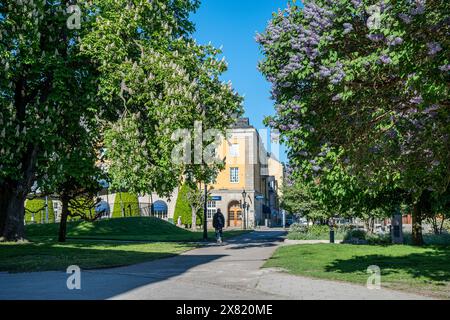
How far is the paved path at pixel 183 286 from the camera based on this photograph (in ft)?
29.2

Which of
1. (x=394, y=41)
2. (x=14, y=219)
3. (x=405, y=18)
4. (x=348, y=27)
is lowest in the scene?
(x=14, y=219)

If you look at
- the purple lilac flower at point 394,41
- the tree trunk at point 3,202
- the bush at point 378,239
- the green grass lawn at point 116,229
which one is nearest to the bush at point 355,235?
the bush at point 378,239

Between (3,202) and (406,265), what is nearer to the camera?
(406,265)

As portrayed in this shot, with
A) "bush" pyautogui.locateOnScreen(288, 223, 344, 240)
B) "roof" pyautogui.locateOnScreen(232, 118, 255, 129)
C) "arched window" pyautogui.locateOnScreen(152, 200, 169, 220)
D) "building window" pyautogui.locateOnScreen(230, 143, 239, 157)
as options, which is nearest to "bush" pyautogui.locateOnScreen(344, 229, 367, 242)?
"bush" pyautogui.locateOnScreen(288, 223, 344, 240)

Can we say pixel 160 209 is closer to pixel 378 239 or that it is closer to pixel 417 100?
pixel 378 239

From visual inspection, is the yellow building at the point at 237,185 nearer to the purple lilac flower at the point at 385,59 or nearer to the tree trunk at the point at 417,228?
the tree trunk at the point at 417,228

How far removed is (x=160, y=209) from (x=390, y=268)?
176ft

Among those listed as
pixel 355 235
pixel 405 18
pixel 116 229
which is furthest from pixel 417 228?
pixel 116 229

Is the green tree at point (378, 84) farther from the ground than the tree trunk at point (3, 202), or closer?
farther from the ground

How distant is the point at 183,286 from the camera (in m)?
10.1

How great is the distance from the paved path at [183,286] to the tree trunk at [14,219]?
12312mm
